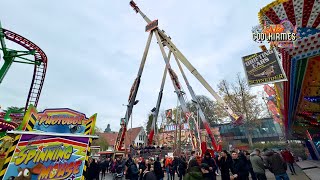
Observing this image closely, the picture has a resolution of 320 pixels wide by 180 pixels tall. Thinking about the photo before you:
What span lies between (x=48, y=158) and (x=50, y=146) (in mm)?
273

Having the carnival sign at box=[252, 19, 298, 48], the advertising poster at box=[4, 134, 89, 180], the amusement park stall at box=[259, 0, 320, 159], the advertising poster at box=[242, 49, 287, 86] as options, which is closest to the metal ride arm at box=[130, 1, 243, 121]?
the amusement park stall at box=[259, 0, 320, 159]

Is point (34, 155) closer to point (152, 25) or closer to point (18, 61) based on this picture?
point (18, 61)

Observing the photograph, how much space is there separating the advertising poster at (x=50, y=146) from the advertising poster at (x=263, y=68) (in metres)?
4.63

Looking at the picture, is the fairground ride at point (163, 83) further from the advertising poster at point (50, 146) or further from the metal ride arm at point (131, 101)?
the advertising poster at point (50, 146)

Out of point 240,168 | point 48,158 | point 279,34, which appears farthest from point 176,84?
point 48,158

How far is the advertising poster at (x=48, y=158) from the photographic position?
4.12 meters

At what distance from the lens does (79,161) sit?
15.4 ft

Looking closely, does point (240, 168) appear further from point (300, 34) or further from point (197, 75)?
point (197, 75)

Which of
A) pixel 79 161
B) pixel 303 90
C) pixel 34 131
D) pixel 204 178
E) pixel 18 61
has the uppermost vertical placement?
pixel 18 61

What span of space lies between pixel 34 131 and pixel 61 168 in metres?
1.09

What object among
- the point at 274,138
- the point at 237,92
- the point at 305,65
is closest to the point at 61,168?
Answer: the point at 305,65

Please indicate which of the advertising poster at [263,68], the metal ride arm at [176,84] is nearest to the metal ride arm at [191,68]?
the metal ride arm at [176,84]

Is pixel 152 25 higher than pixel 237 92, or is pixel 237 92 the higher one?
pixel 152 25

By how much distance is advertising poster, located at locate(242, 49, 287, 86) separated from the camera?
192 inches
